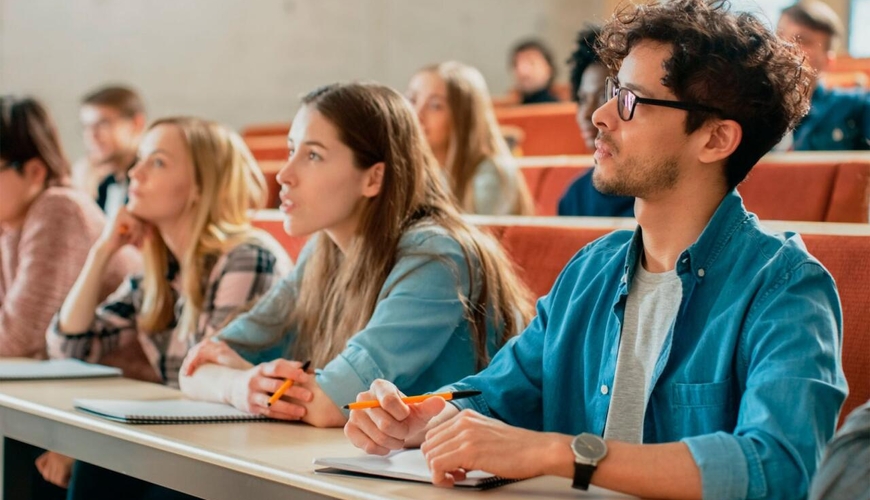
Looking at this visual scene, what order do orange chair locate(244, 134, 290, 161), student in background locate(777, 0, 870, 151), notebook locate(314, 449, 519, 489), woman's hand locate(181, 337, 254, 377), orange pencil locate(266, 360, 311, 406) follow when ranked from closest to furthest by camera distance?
Answer: notebook locate(314, 449, 519, 489) → orange pencil locate(266, 360, 311, 406) → woman's hand locate(181, 337, 254, 377) → student in background locate(777, 0, 870, 151) → orange chair locate(244, 134, 290, 161)

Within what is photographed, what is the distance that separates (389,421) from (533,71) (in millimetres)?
5441

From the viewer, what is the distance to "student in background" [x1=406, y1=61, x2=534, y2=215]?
11.5 ft

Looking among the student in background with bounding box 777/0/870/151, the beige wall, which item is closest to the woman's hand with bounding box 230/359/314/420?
the student in background with bounding box 777/0/870/151

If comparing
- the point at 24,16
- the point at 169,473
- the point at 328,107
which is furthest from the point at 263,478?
the point at 24,16

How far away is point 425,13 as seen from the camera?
733 centimetres

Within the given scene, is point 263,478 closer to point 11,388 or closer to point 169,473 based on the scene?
point 169,473

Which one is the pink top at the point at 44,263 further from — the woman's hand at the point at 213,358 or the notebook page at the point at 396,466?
the notebook page at the point at 396,466

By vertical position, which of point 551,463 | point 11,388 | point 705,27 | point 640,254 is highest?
point 705,27

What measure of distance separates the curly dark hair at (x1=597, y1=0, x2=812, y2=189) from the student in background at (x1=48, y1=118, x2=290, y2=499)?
1.20 meters

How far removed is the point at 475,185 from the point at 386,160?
1.52 meters

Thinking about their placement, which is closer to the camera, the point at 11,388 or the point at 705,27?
the point at 705,27

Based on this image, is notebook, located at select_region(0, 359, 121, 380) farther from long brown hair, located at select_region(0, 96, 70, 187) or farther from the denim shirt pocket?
the denim shirt pocket

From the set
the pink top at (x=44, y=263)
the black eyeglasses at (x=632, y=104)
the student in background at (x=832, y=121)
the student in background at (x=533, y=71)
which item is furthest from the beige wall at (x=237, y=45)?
the black eyeglasses at (x=632, y=104)

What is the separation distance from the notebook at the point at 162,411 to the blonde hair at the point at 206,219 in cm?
59
